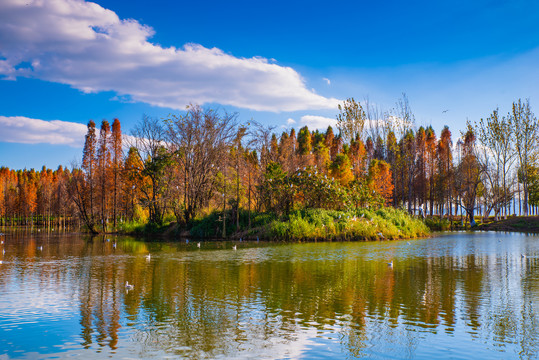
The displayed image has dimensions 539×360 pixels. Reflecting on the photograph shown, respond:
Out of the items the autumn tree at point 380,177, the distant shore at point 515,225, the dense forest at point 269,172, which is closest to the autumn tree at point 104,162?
the dense forest at point 269,172

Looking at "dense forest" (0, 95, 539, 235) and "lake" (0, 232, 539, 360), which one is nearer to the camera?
"lake" (0, 232, 539, 360)

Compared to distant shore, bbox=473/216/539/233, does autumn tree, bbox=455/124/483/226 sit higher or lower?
higher

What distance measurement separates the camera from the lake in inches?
241

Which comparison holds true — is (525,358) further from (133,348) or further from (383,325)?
(133,348)

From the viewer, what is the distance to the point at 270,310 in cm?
827

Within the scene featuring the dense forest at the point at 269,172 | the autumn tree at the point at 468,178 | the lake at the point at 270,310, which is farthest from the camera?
the autumn tree at the point at 468,178

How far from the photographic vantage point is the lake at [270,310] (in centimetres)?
611

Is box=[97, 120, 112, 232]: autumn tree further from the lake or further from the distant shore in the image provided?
the distant shore

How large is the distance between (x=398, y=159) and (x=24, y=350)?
50738mm

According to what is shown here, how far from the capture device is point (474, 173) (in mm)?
50688

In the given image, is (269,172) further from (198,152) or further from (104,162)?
(104,162)

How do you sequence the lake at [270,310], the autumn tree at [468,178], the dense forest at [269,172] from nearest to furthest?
1. the lake at [270,310]
2. the dense forest at [269,172]
3. the autumn tree at [468,178]

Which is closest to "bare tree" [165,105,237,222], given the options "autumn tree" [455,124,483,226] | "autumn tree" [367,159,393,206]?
"autumn tree" [367,159,393,206]

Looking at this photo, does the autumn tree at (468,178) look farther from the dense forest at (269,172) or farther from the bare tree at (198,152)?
the bare tree at (198,152)
